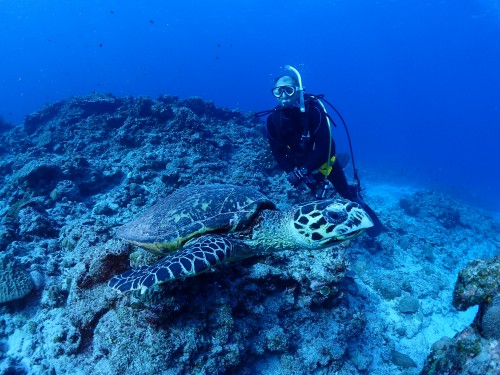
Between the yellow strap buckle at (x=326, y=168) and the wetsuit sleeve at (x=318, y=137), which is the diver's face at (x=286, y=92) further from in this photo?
the yellow strap buckle at (x=326, y=168)

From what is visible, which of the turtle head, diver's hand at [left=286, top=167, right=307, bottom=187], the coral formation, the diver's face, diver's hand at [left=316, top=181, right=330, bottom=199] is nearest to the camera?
the turtle head

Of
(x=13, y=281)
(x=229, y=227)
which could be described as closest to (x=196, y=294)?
(x=229, y=227)

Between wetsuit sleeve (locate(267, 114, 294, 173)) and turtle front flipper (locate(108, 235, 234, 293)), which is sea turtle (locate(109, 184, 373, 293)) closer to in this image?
turtle front flipper (locate(108, 235, 234, 293))

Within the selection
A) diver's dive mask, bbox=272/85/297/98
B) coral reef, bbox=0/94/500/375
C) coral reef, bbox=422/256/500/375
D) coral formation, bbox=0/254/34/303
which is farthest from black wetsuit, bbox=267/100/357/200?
coral formation, bbox=0/254/34/303

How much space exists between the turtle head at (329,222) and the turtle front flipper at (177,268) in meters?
0.80

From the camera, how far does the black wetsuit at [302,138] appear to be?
5.90 m

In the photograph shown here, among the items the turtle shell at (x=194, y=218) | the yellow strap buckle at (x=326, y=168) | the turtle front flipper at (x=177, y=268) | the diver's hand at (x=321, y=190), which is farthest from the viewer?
the yellow strap buckle at (x=326, y=168)

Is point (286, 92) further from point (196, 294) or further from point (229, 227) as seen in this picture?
point (196, 294)

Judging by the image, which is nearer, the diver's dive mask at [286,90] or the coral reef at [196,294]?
the coral reef at [196,294]

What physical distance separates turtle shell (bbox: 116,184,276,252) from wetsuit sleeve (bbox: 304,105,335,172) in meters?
2.58

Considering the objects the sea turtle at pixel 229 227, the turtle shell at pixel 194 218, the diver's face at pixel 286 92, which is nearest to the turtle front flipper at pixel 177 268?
the sea turtle at pixel 229 227

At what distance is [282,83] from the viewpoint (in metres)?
6.05

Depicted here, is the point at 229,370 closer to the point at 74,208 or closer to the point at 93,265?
the point at 93,265

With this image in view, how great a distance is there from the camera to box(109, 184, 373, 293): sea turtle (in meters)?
2.65
